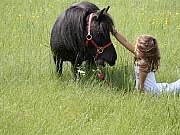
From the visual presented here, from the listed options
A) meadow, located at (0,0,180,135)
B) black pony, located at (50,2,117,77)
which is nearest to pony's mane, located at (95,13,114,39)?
black pony, located at (50,2,117,77)

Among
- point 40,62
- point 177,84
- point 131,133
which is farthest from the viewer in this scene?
point 40,62

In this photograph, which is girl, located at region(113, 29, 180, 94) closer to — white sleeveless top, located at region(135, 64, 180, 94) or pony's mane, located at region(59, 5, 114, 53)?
white sleeveless top, located at region(135, 64, 180, 94)

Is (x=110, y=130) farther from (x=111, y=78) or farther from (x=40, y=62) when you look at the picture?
(x=40, y=62)

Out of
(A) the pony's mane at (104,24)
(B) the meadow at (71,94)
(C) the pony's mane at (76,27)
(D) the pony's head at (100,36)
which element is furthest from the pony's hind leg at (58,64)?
(A) the pony's mane at (104,24)

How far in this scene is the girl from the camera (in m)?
4.68

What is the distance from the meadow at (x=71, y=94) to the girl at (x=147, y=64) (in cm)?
14

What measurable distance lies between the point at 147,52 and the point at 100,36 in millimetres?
591

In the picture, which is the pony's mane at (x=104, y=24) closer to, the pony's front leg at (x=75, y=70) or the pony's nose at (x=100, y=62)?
the pony's nose at (x=100, y=62)

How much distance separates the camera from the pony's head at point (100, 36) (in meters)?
4.46

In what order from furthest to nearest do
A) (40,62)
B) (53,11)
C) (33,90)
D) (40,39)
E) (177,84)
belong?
(53,11) → (40,39) → (40,62) → (177,84) → (33,90)

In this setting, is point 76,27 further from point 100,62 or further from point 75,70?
point 75,70

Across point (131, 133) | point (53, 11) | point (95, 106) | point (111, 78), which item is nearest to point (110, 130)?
point (131, 133)

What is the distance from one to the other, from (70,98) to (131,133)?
94 centimetres

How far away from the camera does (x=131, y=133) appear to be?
354 cm
